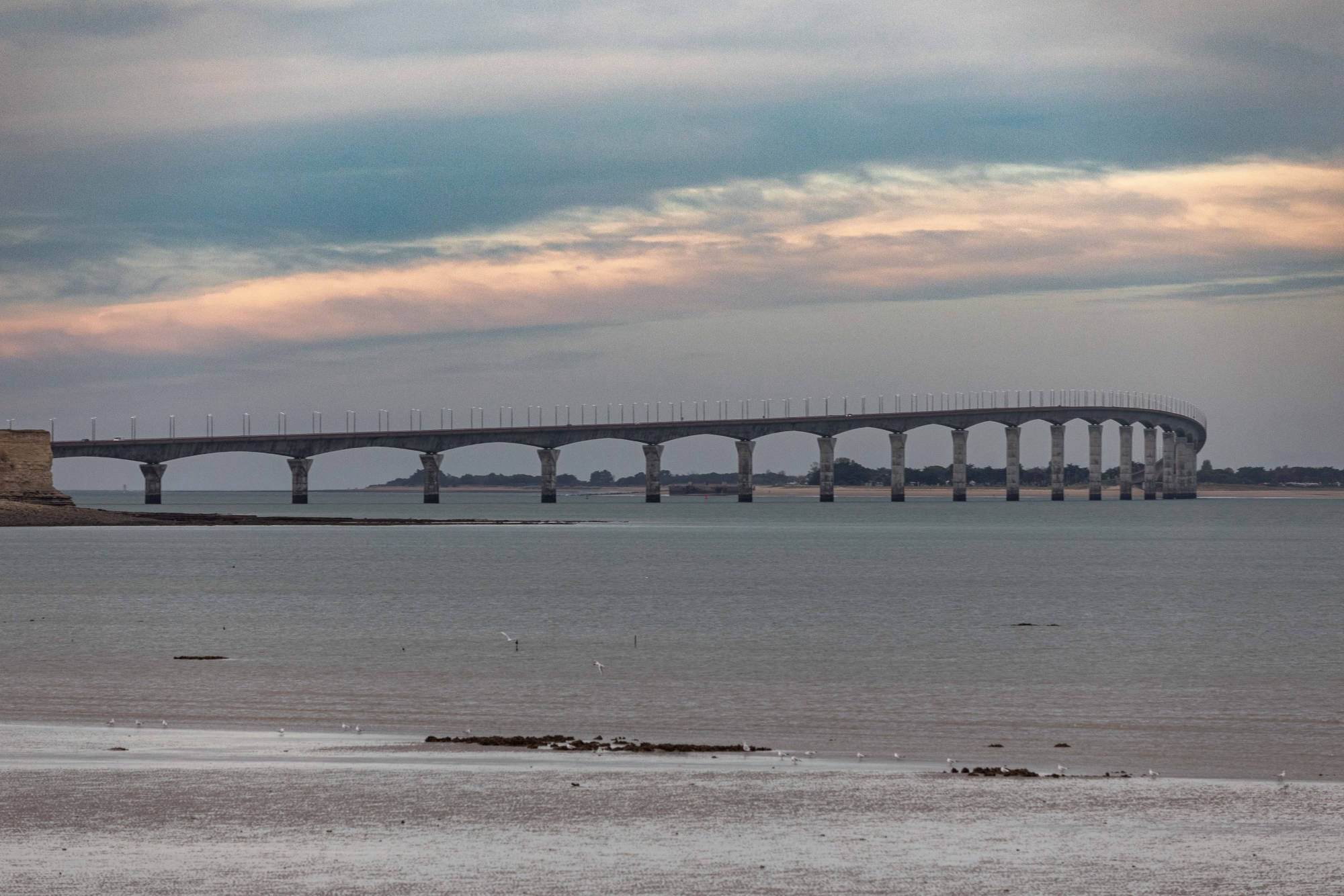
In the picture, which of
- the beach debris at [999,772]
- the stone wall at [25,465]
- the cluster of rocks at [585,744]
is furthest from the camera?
the stone wall at [25,465]

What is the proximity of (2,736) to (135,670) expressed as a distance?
40.0ft

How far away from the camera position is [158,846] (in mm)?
13625

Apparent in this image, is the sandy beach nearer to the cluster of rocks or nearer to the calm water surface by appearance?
the cluster of rocks

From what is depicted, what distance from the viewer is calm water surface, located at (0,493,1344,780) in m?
24.0

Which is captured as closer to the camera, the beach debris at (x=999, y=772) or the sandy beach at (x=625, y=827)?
the sandy beach at (x=625, y=827)

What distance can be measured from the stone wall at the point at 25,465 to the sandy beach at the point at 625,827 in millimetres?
137196

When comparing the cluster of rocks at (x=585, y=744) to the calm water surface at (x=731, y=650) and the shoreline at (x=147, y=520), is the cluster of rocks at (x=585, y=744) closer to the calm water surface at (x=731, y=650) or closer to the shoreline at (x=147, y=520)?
the calm water surface at (x=731, y=650)

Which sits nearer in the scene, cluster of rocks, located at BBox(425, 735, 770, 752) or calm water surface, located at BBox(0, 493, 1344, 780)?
cluster of rocks, located at BBox(425, 735, 770, 752)

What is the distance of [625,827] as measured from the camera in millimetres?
14695

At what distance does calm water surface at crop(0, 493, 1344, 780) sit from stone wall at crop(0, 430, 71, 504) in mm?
54632

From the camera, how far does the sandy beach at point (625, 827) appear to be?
1252cm

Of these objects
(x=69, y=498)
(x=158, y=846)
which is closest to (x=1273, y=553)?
(x=158, y=846)

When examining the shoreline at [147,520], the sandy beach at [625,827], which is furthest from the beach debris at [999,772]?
the shoreline at [147,520]

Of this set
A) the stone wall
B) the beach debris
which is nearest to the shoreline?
the stone wall
